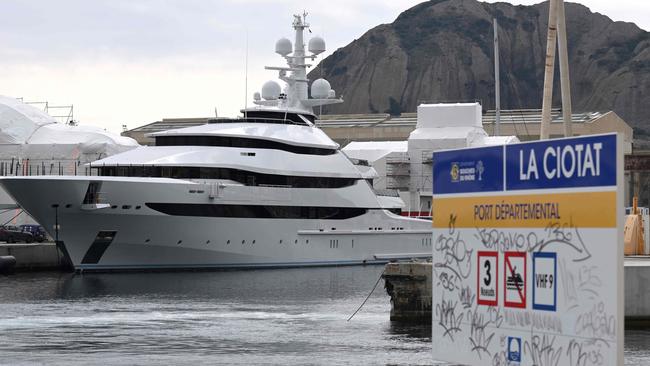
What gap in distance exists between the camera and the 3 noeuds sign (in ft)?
28.1

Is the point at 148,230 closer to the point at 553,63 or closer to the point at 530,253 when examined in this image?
the point at 553,63

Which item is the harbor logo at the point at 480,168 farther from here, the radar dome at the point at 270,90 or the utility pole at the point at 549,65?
the radar dome at the point at 270,90

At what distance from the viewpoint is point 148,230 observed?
47562 mm

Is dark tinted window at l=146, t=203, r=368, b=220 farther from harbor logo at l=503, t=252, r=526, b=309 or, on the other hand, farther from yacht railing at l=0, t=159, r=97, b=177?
harbor logo at l=503, t=252, r=526, b=309

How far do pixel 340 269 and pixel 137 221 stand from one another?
10.7m

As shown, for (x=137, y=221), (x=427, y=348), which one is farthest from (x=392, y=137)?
(x=427, y=348)

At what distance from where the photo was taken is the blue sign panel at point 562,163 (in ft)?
28.0

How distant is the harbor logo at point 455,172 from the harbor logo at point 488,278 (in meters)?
0.79

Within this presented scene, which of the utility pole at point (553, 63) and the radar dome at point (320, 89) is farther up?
the radar dome at point (320, 89)

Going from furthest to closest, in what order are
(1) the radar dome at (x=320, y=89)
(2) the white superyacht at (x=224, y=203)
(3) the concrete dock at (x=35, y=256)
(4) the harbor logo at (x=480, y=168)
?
1. (1) the radar dome at (x=320, y=89)
2. (3) the concrete dock at (x=35, y=256)
3. (2) the white superyacht at (x=224, y=203)
4. (4) the harbor logo at (x=480, y=168)

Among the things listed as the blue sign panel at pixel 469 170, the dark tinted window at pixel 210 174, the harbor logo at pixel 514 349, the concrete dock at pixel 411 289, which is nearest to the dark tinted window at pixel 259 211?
the dark tinted window at pixel 210 174

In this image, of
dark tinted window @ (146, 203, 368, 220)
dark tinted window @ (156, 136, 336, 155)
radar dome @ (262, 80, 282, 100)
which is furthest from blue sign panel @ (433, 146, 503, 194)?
radar dome @ (262, 80, 282, 100)

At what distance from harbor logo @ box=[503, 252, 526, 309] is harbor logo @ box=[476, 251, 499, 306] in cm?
13

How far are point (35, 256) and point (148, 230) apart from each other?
5854 mm
